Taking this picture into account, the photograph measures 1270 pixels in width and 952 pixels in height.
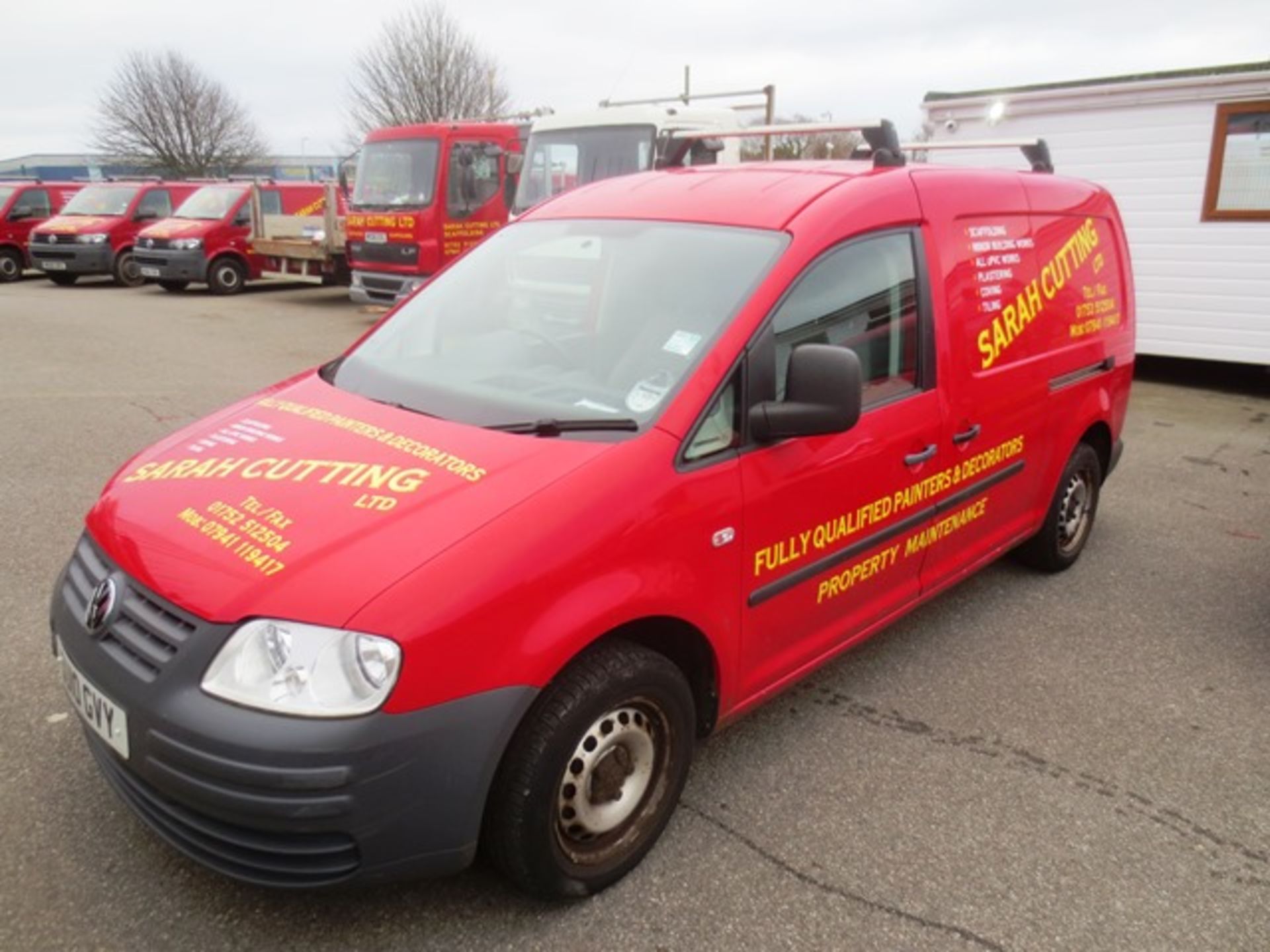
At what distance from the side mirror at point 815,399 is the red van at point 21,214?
20618 millimetres

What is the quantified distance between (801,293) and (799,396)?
427 millimetres

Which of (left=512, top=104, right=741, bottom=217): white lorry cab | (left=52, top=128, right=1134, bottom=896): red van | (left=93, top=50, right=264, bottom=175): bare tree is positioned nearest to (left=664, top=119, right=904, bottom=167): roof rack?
(left=52, top=128, right=1134, bottom=896): red van

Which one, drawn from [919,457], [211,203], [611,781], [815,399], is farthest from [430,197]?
[611,781]

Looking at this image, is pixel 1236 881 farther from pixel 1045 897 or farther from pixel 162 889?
pixel 162 889

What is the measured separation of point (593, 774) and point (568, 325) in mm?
1385

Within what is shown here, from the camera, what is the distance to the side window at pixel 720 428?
7.90ft

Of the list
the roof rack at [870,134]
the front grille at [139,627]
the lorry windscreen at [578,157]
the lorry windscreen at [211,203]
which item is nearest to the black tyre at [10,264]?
the lorry windscreen at [211,203]

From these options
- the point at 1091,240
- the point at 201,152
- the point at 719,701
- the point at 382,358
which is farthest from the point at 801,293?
the point at 201,152

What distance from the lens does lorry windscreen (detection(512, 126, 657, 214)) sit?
32.2 feet

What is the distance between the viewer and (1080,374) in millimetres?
4090

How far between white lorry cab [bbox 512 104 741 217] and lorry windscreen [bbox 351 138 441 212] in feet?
6.96

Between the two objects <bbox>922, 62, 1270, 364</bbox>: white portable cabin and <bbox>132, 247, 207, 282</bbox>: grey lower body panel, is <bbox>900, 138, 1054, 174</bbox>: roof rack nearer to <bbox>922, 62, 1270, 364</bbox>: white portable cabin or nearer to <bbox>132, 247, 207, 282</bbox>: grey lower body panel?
<bbox>922, 62, 1270, 364</bbox>: white portable cabin

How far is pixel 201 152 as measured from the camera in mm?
41406

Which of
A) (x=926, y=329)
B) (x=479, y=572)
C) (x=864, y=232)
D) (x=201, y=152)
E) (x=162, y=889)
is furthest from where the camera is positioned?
(x=201, y=152)
